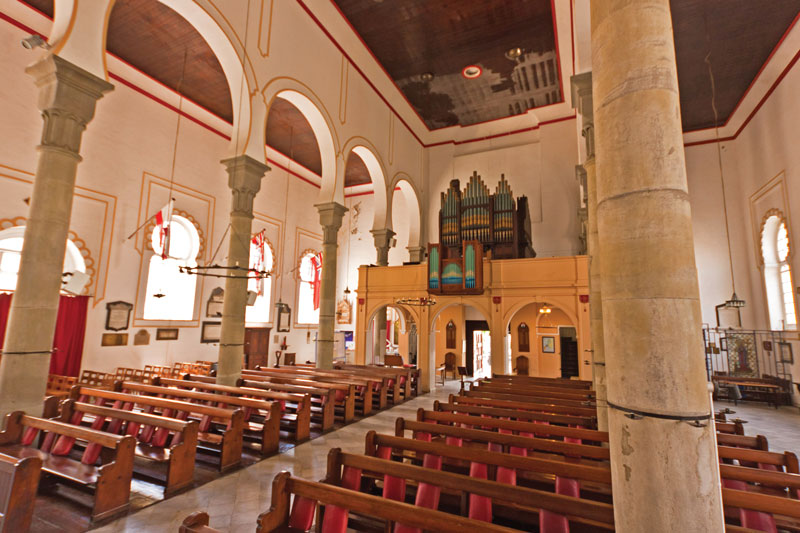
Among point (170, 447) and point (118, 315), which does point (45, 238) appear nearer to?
point (170, 447)

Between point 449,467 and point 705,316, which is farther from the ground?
point 705,316

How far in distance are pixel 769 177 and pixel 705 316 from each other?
458 cm

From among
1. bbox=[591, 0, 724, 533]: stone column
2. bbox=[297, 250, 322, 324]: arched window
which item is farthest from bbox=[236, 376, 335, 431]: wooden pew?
bbox=[297, 250, 322, 324]: arched window

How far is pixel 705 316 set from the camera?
13047mm

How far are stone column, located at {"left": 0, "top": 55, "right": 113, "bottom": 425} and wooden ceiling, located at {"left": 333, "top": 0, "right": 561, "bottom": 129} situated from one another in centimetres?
693

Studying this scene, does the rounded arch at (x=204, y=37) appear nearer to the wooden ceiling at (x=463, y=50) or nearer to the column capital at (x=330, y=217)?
the column capital at (x=330, y=217)

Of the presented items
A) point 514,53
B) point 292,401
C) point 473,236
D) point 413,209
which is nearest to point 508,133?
point 514,53

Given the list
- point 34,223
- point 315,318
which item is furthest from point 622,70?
point 315,318

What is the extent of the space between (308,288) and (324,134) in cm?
900

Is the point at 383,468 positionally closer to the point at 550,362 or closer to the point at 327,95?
the point at 327,95

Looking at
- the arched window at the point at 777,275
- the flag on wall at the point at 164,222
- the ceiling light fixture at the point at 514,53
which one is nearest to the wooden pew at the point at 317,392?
the flag on wall at the point at 164,222

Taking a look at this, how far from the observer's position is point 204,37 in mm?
7469

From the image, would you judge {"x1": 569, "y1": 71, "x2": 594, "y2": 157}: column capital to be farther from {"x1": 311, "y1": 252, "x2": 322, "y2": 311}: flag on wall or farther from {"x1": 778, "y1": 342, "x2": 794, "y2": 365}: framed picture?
{"x1": 311, "y1": 252, "x2": 322, "y2": 311}: flag on wall

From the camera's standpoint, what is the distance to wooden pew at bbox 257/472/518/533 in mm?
2068
